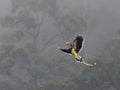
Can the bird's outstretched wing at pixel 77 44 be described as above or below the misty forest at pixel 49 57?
below

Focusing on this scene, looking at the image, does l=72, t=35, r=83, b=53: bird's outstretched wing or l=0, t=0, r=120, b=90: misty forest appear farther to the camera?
l=0, t=0, r=120, b=90: misty forest

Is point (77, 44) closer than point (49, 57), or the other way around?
point (77, 44)

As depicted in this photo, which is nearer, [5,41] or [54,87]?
[54,87]

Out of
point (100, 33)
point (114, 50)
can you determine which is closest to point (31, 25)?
point (114, 50)

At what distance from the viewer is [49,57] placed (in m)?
46.9

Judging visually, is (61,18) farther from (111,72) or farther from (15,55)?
(111,72)

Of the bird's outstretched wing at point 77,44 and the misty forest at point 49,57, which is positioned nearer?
the bird's outstretched wing at point 77,44

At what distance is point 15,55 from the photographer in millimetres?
43125

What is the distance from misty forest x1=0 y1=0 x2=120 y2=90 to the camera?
1455 inches

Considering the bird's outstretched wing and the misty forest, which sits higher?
the misty forest

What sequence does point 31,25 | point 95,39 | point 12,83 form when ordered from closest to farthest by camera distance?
point 12,83 < point 31,25 < point 95,39

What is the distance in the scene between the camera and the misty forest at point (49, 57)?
1455 inches

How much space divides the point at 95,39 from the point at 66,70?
61.8ft

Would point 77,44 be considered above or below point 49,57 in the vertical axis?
below
